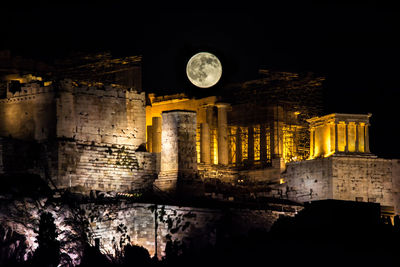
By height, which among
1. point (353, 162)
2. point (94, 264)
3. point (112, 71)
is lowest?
point (94, 264)

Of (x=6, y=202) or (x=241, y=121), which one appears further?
→ (x=241, y=121)

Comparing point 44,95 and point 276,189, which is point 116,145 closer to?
point 44,95

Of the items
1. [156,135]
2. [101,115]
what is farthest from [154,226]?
[156,135]

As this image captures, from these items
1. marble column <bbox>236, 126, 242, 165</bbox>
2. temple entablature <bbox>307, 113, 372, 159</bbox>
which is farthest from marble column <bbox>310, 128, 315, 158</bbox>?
marble column <bbox>236, 126, 242, 165</bbox>

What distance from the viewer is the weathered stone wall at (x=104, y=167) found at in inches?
3295

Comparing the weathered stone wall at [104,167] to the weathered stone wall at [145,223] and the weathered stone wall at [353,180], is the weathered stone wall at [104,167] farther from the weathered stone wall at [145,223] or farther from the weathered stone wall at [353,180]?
the weathered stone wall at [353,180]

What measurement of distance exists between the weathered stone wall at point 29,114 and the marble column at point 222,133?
51.6ft

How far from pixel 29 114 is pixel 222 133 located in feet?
54.6

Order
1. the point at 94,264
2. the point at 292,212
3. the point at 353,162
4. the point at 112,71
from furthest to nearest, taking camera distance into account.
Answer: the point at 112,71 < the point at 353,162 < the point at 292,212 < the point at 94,264

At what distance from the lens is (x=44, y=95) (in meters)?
85.3

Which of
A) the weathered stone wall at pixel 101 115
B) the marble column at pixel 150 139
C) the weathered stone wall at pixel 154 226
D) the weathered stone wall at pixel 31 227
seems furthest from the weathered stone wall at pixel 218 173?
the weathered stone wall at pixel 31 227

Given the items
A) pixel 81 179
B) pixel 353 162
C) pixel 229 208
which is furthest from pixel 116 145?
pixel 353 162

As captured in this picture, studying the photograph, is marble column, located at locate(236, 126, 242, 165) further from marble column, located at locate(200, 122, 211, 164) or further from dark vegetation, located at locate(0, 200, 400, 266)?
dark vegetation, located at locate(0, 200, 400, 266)

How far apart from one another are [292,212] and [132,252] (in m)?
10.8
